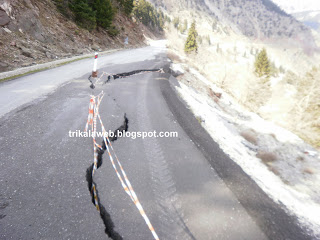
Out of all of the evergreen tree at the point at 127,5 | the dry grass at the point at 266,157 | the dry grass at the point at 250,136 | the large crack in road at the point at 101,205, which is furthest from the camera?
the evergreen tree at the point at 127,5

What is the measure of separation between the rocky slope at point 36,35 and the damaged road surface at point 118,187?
7.54m

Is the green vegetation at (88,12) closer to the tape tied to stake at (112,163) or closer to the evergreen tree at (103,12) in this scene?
the evergreen tree at (103,12)

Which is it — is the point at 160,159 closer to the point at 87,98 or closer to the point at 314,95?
the point at 87,98

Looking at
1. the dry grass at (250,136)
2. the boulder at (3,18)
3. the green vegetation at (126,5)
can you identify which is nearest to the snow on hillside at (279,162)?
the dry grass at (250,136)

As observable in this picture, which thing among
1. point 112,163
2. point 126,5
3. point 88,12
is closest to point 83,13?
point 88,12

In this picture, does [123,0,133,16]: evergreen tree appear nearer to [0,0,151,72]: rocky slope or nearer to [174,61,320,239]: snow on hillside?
[0,0,151,72]: rocky slope

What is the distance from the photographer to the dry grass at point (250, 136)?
6.91 m

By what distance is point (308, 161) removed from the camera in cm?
663

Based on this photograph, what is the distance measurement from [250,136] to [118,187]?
6264 mm

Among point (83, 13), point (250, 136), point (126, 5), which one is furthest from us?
point (126, 5)

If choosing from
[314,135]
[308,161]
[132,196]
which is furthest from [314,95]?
[132,196]

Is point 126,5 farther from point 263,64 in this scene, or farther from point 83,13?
point 263,64

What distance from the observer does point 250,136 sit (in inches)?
283

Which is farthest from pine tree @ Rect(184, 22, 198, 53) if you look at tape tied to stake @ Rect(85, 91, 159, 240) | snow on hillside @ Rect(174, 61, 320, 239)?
tape tied to stake @ Rect(85, 91, 159, 240)
